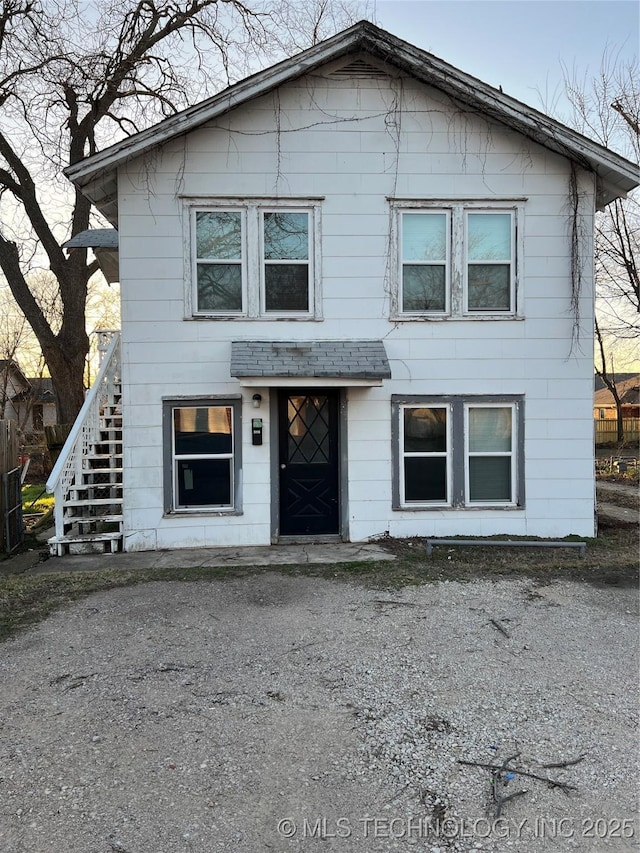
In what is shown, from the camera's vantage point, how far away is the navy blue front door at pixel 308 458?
26.1ft

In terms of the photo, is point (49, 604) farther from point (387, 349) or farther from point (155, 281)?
point (387, 349)

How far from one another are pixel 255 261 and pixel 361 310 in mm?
1606

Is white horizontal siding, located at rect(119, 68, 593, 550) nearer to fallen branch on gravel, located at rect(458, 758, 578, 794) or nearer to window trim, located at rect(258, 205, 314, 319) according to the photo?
window trim, located at rect(258, 205, 314, 319)

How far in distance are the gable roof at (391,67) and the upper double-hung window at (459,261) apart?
40.6 inches

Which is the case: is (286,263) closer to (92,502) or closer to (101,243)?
(101,243)

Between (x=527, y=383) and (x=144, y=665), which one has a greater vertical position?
(x=527, y=383)

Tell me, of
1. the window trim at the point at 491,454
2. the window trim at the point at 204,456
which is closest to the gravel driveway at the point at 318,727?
the window trim at the point at 204,456

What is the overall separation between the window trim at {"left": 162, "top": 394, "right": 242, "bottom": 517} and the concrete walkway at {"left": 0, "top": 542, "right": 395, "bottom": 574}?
21.2 inches

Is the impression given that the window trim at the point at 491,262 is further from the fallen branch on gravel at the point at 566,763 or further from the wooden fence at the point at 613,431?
the wooden fence at the point at 613,431

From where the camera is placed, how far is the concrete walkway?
6934 millimetres

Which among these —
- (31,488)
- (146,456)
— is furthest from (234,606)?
(31,488)

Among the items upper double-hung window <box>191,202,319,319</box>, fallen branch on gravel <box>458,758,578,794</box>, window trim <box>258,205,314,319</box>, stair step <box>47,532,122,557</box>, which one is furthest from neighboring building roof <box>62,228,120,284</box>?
fallen branch on gravel <box>458,758,578,794</box>

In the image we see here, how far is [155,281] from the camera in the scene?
7.62 meters

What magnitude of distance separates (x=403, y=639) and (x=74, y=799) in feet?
8.69
